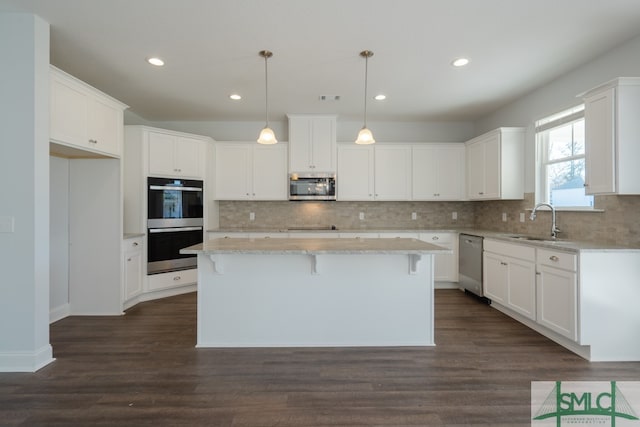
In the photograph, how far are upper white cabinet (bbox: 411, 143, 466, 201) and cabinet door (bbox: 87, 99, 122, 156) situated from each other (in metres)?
4.15

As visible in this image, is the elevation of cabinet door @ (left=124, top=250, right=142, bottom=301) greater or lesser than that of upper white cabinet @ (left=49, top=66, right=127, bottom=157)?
lesser

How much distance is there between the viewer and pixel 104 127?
3.39 metres

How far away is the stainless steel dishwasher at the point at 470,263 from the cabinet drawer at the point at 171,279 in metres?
3.97

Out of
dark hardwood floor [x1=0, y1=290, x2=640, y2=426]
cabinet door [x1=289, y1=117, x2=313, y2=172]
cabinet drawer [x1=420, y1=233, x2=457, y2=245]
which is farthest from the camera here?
cabinet door [x1=289, y1=117, x2=313, y2=172]

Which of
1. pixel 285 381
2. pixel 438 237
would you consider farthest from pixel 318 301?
pixel 438 237

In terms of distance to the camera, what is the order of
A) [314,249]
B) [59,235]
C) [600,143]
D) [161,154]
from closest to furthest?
[314,249] → [600,143] → [59,235] → [161,154]

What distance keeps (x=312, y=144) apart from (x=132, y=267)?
9.96 ft

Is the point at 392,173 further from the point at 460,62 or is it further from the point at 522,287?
the point at 522,287

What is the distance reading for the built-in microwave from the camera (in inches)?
197

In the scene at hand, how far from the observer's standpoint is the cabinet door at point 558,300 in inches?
104

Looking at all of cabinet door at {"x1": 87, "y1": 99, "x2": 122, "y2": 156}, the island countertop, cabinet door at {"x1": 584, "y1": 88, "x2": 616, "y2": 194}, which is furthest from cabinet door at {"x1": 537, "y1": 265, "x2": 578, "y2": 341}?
cabinet door at {"x1": 87, "y1": 99, "x2": 122, "y2": 156}

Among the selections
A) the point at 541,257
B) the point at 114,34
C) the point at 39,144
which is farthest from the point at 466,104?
the point at 39,144

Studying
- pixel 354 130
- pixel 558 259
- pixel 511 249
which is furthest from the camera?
pixel 354 130

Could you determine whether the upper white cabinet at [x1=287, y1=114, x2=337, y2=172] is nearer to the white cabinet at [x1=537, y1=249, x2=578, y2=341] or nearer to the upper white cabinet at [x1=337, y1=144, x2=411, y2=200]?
the upper white cabinet at [x1=337, y1=144, x2=411, y2=200]
